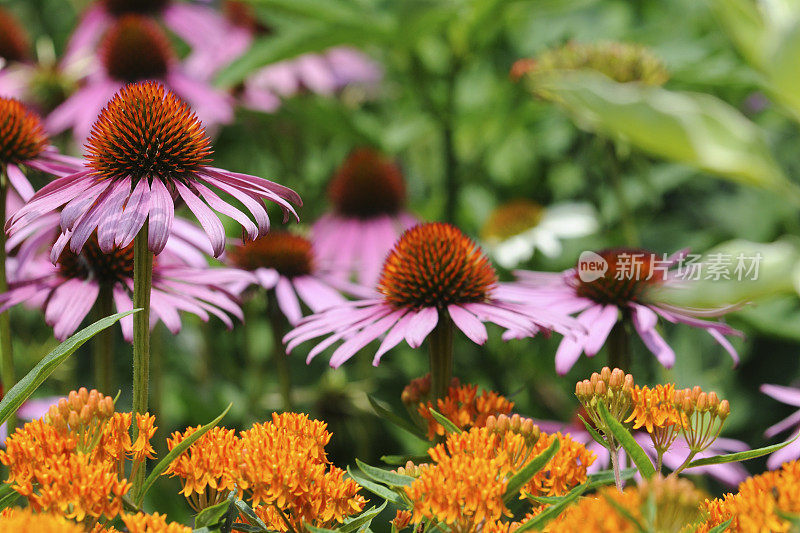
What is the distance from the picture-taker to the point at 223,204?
0.50 metres

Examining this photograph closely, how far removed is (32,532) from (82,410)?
13 centimetres

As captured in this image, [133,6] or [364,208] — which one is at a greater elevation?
[133,6]

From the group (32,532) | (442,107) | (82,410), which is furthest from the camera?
(442,107)

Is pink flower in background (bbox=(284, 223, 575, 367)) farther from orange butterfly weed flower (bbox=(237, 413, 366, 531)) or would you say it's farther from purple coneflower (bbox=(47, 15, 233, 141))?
purple coneflower (bbox=(47, 15, 233, 141))

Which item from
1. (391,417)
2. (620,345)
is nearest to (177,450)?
(391,417)

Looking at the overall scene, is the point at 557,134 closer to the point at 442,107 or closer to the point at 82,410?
the point at 442,107

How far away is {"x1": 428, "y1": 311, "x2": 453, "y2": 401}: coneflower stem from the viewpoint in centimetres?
57

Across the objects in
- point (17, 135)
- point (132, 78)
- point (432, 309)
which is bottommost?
point (432, 309)

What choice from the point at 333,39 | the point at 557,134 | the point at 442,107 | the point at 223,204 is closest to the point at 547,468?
the point at 223,204

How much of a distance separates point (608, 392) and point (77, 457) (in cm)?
28

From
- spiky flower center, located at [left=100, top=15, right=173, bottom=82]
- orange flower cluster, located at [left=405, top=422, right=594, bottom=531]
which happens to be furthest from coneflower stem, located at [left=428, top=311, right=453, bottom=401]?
spiky flower center, located at [left=100, top=15, right=173, bottom=82]

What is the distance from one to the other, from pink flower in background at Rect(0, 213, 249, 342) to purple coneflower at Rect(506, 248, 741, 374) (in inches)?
9.2

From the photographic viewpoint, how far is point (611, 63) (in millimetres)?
1145

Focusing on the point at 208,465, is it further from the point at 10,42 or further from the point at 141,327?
the point at 10,42
